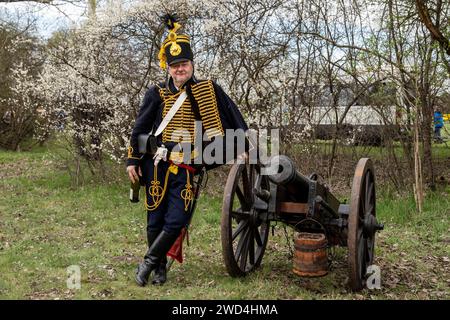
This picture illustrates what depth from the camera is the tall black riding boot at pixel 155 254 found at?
4.50 meters

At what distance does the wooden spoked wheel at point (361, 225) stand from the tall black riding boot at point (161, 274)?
1.58 m

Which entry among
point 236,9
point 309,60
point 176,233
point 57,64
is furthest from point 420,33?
point 57,64

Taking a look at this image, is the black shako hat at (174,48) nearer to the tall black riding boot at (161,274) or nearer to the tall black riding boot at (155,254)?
the tall black riding boot at (155,254)

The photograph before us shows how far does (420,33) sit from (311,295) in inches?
204

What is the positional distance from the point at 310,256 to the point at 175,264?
1.56 metres

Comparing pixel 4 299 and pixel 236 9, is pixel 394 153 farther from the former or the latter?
pixel 4 299

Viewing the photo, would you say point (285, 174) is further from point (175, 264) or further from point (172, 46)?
point (175, 264)

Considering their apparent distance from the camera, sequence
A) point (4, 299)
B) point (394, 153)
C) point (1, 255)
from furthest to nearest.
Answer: point (394, 153) < point (1, 255) < point (4, 299)

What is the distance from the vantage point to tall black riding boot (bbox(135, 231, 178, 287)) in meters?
4.50

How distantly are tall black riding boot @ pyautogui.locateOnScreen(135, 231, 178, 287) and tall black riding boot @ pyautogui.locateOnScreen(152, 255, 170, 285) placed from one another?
65 millimetres

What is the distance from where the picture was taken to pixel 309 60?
28.9ft

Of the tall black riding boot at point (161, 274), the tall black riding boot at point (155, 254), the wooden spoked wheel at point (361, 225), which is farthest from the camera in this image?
the tall black riding boot at point (161, 274)

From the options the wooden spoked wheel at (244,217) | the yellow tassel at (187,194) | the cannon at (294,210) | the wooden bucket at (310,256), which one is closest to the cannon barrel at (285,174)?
the cannon at (294,210)

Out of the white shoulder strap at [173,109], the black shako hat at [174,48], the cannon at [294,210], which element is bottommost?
the cannon at [294,210]
